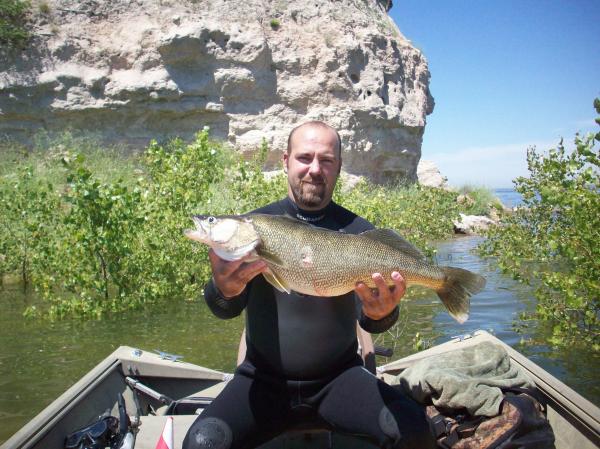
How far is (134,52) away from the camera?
20938 millimetres

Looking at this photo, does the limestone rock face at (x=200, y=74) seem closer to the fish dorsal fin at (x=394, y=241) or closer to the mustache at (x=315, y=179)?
the mustache at (x=315, y=179)

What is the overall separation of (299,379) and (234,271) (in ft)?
2.80

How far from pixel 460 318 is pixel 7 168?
56.4 ft

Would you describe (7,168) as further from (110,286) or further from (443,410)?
(443,410)

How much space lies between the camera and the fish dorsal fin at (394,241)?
285 cm

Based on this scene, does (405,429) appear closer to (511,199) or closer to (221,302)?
(221,302)

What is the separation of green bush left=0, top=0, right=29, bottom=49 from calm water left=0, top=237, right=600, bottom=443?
45.9 feet

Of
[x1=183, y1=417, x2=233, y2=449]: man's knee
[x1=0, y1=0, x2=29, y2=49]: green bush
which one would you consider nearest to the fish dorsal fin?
[x1=183, y1=417, x2=233, y2=449]: man's knee

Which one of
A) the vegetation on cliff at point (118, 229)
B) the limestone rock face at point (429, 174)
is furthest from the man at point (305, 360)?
the limestone rock face at point (429, 174)

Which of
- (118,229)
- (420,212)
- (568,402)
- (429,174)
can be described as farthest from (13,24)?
(429,174)

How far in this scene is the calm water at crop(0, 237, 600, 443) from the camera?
5.60m

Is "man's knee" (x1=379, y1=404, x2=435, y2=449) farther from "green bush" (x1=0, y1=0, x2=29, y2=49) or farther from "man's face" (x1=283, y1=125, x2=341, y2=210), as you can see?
"green bush" (x1=0, y1=0, x2=29, y2=49)

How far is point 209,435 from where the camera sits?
2.65m

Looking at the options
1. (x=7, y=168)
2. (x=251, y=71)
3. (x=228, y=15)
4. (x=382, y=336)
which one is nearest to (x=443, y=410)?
(x=382, y=336)
